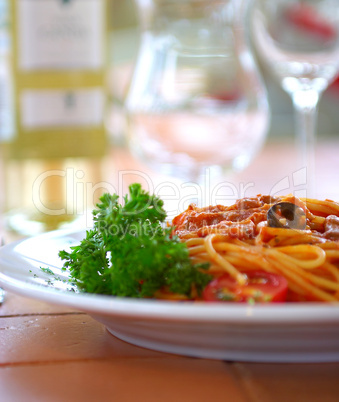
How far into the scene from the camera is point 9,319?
0.81 m

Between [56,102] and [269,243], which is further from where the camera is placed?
[56,102]

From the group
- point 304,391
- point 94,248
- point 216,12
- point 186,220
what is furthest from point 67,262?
point 216,12

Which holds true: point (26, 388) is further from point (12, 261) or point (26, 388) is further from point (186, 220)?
point (186, 220)

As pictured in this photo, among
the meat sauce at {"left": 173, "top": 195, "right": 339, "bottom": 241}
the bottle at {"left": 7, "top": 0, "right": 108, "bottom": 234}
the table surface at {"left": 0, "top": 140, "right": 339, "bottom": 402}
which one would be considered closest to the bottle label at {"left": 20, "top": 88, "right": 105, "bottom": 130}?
the bottle at {"left": 7, "top": 0, "right": 108, "bottom": 234}

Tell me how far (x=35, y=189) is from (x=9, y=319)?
0.99 m

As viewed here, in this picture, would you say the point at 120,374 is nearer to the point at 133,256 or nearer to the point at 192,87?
the point at 133,256

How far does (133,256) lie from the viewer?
74cm

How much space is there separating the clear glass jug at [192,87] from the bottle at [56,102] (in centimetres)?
14

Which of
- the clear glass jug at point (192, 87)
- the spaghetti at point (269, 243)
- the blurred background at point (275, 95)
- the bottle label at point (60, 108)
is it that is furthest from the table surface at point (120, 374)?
the blurred background at point (275, 95)

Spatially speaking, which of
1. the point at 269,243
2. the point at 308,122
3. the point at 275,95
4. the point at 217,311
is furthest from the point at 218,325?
the point at 275,95

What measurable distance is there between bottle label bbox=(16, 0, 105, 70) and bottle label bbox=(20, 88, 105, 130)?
A: 0.07 m

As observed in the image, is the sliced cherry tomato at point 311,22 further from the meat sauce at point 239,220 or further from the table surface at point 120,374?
the table surface at point 120,374

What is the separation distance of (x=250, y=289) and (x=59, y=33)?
45.7 inches

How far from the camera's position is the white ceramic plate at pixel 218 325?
54 cm
